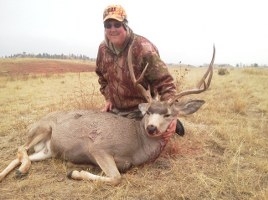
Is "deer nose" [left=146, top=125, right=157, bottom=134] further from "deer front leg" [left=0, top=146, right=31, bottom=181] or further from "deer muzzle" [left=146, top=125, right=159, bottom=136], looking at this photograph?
"deer front leg" [left=0, top=146, right=31, bottom=181]

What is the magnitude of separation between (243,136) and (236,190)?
2.11 metres

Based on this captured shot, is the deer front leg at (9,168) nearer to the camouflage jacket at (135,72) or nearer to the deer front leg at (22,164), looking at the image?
the deer front leg at (22,164)

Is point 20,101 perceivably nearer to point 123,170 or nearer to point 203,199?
point 123,170

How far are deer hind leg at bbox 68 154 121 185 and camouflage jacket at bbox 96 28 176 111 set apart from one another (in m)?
1.23

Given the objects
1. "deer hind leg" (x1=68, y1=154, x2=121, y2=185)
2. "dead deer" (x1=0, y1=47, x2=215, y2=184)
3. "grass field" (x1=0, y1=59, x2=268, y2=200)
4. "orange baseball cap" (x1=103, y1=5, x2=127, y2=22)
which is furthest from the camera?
"orange baseball cap" (x1=103, y1=5, x2=127, y2=22)

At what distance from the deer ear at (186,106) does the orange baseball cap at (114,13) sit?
4.64ft

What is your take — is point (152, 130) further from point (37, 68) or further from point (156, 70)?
point (37, 68)

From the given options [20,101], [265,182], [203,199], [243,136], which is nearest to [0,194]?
[203,199]

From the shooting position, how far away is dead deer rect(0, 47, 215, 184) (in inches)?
176

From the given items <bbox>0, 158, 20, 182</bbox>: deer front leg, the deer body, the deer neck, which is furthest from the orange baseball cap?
<bbox>0, 158, 20, 182</bbox>: deer front leg

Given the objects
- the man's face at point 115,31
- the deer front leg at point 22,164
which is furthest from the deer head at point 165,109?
the deer front leg at point 22,164

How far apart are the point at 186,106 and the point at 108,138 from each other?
3.32ft

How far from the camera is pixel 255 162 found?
504cm

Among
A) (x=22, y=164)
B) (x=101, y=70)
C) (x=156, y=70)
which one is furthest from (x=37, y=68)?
(x=22, y=164)
